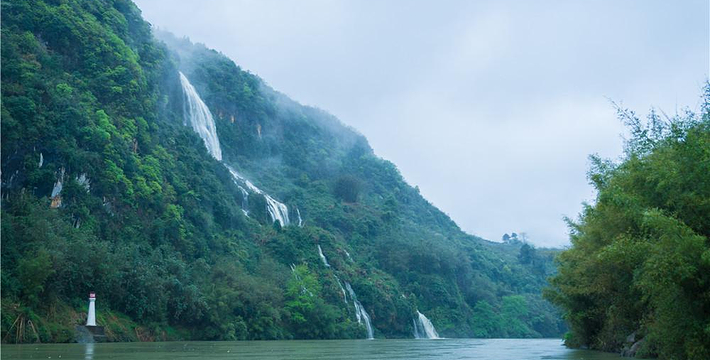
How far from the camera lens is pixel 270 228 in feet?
256

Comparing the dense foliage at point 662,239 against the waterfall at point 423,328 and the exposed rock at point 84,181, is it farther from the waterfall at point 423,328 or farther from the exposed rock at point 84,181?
the waterfall at point 423,328

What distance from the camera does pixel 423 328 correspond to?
82750 mm

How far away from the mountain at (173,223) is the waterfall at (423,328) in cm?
35

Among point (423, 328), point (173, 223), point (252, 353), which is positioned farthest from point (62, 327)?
point (423, 328)

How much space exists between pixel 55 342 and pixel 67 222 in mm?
12866

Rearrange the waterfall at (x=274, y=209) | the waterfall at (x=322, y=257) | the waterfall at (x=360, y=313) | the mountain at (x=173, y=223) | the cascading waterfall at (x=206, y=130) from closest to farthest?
1. the mountain at (x=173, y=223)
2. the waterfall at (x=360, y=313)
3. the waterfall at (x=322, y=257)
4. the waterfall at (x=274, y=209)
5. the cascading waterfall at (x=206, y=130)

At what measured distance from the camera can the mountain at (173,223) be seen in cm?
4347

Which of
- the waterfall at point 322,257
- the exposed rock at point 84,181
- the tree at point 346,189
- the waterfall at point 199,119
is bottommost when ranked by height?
the waterfall at point 322,257

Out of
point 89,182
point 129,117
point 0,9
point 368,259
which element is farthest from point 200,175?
point 368,259

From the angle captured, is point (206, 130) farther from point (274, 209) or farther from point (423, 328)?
point (423, 328)

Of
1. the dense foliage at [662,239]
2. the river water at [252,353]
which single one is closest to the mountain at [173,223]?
the river water at [252,353]

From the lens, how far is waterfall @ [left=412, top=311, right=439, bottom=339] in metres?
81.1

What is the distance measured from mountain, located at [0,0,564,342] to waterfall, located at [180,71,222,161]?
30cm

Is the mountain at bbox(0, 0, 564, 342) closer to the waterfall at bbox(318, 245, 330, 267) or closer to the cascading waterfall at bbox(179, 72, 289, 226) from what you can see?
the waterfall at bbox(318, 245, 330, 267)
